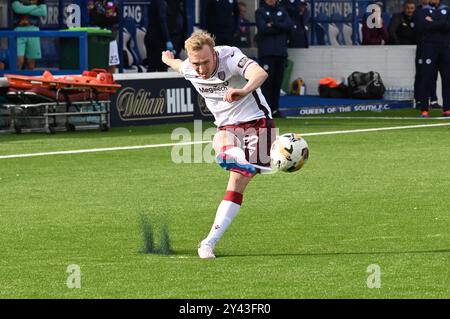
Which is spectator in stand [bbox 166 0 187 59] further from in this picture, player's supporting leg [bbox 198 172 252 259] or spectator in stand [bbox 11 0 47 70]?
player's supporting leg [bbox 198 172 252 259]

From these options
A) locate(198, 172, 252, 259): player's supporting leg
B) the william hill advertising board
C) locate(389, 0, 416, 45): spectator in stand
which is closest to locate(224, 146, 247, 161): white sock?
locate(198, 172, 252, 259): player's supporting leg

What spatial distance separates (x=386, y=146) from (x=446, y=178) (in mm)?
4308

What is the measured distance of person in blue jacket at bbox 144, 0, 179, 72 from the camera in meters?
26.5

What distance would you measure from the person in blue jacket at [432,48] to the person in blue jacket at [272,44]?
2.56m

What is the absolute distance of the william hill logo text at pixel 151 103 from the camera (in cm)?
2442

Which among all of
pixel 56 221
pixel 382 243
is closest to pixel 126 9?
pixel 56 221

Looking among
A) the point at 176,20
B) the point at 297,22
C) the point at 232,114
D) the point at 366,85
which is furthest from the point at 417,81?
the point at 232,114

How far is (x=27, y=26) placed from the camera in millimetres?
26031

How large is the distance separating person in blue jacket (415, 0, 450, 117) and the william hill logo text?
462cm

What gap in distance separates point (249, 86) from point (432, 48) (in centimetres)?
1603

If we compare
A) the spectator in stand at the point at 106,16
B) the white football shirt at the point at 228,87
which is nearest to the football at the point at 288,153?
the white football shirt at the point at 228,87

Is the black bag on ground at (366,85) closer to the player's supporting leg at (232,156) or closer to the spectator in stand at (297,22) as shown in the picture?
the spectator in stand at (297,22)

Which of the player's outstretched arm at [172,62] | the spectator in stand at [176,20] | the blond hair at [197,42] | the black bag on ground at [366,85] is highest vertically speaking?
the blond hair at [197,42]

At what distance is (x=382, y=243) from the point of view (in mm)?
11852
